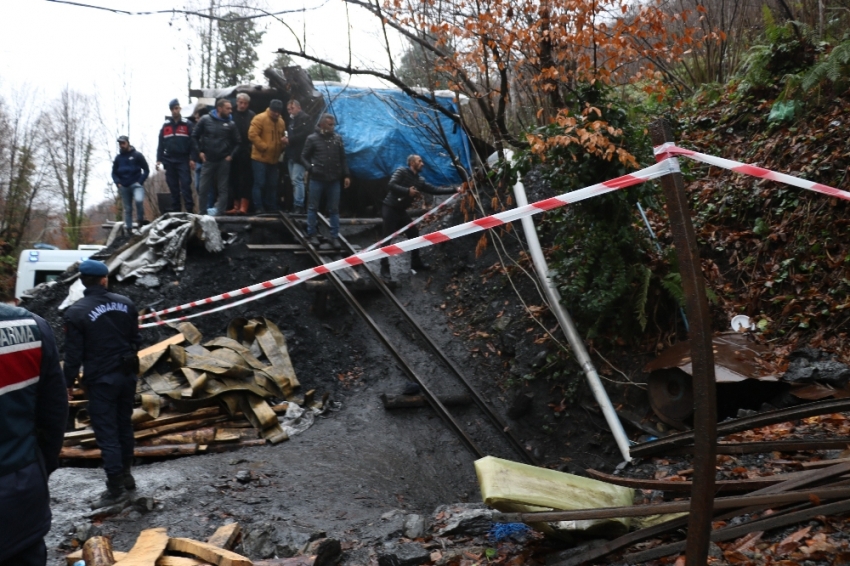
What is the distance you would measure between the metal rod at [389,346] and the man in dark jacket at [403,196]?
4.17 feet

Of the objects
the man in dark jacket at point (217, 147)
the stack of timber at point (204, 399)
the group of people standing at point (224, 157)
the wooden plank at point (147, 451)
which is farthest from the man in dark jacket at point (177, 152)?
the wooden plank at point (147, 451)

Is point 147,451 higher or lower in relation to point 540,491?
lower

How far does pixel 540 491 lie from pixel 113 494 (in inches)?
158

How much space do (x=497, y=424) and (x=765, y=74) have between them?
22.8 feet

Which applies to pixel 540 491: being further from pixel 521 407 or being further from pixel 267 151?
pixel 267 151

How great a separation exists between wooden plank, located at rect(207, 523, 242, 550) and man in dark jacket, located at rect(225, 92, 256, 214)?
9.17 meters

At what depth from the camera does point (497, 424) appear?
8484 millimetres

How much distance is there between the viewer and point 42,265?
14414mm

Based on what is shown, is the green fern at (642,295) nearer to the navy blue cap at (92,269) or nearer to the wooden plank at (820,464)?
the wooden plank at (820,464)

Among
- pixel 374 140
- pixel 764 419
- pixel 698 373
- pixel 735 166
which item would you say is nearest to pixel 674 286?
pixel 764 419

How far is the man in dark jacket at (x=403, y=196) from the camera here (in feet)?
40.1

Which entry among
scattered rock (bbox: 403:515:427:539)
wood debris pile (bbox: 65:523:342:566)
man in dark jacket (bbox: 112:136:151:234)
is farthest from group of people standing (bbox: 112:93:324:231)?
scattered rock (bbox: 403:515:427:539)

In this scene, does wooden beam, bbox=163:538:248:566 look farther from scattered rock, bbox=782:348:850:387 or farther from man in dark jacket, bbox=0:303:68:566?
scattered rock, bbox=782:348:850:387

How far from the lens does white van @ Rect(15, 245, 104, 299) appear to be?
14266 mm
